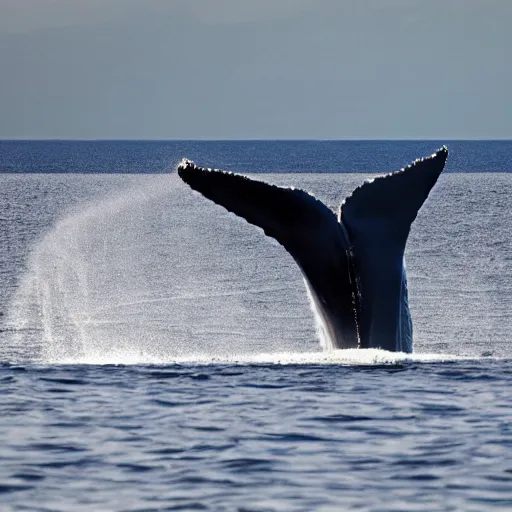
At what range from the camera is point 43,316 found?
23.0m

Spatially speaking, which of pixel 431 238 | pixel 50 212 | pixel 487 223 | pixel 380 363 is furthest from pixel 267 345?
pixel 50 212

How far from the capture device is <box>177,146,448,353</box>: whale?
11.2 meters

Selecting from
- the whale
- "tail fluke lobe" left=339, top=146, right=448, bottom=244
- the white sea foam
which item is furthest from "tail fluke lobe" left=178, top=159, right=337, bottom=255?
the white sea foam

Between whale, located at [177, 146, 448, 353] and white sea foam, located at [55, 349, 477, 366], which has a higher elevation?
whale, located at [177, 146, 448, 353]

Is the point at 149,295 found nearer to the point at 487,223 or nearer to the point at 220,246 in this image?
the point at 220,246

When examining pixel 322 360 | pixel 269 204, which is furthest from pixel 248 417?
pixel 322 360

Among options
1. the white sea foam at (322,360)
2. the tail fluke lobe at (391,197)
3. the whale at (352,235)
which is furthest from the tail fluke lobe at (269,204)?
the white sea foam at (322,360)

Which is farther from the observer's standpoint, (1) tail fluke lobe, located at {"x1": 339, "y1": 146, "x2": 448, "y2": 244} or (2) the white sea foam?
(2) the white sea foam

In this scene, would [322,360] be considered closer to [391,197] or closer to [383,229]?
[383,229]

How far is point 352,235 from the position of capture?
11.5m

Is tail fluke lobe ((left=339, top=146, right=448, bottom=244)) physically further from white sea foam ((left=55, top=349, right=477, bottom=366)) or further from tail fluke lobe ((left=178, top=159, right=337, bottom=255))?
white sea foam ((left=55, top=349, right=477, bottom=366))

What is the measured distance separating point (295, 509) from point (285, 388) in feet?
11.3

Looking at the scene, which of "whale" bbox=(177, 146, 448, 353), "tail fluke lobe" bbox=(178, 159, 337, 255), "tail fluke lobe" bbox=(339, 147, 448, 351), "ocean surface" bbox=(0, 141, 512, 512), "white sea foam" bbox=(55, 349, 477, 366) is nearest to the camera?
"ocean surface" bbox=(0, 141, 512, 512)

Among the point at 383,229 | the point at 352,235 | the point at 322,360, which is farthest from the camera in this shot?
the point at 322,360
